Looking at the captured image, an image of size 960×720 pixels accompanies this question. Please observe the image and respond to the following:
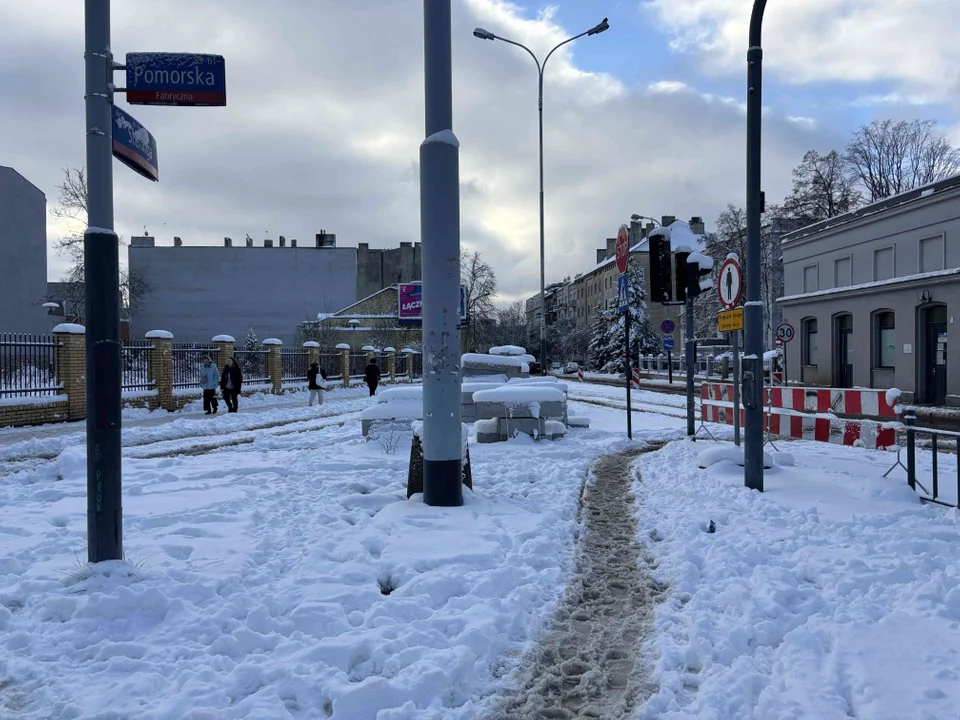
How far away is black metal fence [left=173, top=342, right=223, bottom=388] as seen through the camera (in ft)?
73.3

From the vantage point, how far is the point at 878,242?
89.9 ft

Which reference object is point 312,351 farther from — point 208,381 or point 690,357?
point 690,357

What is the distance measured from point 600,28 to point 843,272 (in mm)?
14468

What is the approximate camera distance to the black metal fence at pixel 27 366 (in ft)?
52.6

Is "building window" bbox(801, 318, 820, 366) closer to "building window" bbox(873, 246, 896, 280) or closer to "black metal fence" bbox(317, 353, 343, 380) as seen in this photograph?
"building window" bbox(873, 246, 896, 280)

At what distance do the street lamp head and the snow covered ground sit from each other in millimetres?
24746

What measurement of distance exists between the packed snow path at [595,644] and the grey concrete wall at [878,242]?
76.7ft

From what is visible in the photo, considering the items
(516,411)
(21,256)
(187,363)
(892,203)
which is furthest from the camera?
(21,256)

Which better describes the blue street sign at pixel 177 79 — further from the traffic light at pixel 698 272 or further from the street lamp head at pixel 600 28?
the street lamp head at pixel 600 28

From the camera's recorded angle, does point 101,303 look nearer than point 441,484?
Yes

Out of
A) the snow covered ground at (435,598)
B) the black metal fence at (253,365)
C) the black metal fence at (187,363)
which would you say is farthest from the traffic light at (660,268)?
the black metal fence at (253,365)

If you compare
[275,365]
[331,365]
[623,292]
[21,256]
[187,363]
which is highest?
[21,256]

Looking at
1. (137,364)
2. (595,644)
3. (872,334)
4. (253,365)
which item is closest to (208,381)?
(137,364)

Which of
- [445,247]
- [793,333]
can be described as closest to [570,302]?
[793,333]
